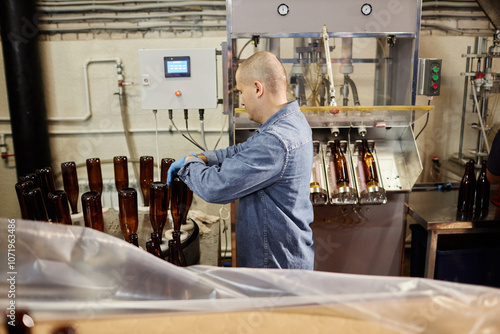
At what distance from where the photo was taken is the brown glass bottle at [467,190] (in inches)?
102

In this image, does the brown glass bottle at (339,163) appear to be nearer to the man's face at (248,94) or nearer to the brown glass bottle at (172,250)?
the man's face at (248,94)

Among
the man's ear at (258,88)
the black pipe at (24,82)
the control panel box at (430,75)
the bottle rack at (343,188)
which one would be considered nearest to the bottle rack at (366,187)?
the bottle rack at (343,188)

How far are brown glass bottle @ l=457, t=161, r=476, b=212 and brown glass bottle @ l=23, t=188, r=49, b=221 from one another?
2.30 metres

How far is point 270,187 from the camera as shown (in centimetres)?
163

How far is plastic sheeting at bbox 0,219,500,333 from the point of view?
0.60m

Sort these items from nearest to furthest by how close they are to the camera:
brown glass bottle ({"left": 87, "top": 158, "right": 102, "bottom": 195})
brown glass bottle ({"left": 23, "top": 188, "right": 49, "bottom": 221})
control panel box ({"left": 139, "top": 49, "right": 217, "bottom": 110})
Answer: brown glass bottle ({"left": 23, "top": 188, "right": 49, "bottom": 221}), brown glass bottle ({"left": 87, "top": 158, "right": 102, "bottom": 195}), control panel box ({"left": 139, "top": 49, "right": 217, "bottom": 110})

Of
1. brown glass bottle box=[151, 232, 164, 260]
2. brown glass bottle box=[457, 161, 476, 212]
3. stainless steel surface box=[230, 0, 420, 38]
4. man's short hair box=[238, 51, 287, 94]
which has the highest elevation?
stainless steel surface box=[230, 0, 420, 38]

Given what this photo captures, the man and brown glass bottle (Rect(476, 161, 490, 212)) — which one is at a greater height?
the man

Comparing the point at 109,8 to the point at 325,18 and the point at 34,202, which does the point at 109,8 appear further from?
the point at 34,202

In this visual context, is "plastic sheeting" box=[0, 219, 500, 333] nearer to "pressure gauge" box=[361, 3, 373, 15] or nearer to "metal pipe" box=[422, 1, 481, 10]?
"pressure gauge" box=[361, 3, 373, 15]

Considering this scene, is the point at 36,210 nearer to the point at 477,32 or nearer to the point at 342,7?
the point at 342,7

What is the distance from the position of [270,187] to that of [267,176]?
4.5 inches

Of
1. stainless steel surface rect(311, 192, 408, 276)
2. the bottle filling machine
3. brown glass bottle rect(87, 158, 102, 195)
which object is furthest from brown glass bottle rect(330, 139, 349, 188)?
brown glass bottle rect(87, 158, 102, 195)

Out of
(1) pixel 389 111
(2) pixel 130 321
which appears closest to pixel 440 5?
(1) pixel 389 111
